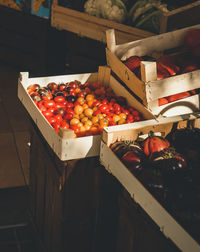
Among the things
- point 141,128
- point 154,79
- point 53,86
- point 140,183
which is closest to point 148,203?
point 140,183

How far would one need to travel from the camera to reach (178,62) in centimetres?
288

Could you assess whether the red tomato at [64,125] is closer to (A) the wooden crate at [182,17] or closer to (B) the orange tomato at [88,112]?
(B) the orange tomato at [88,112]

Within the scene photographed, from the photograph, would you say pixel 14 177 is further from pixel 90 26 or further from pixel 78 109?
pixel 90 26

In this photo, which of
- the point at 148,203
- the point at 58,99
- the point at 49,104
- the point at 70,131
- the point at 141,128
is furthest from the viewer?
the point at 58,99

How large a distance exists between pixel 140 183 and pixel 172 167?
235 mm

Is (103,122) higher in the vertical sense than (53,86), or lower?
lower

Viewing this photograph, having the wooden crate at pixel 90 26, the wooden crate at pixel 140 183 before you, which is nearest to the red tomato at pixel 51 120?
the wooden crate at pixel 140 183

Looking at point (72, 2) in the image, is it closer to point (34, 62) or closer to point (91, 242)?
point (34, 62)

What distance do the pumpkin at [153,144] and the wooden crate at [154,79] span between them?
317mm

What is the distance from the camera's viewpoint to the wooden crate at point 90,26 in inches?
155

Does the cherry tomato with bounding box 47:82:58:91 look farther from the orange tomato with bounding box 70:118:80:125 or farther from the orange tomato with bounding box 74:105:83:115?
the orange tomato with bounding box 70:118:80:125

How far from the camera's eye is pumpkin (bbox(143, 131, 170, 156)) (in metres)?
2.24

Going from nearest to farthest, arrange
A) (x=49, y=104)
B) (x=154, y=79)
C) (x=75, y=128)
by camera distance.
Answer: (x=154, y=79) → (x=75, y=128) → (x=49, y=104)

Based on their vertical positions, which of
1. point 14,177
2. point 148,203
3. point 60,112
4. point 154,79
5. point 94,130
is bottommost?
point 14,177
